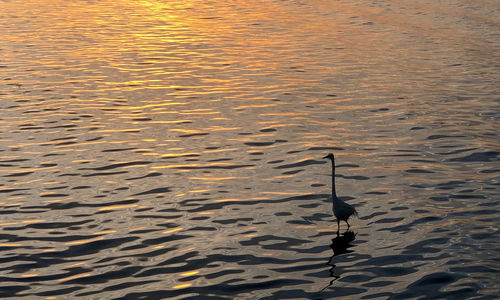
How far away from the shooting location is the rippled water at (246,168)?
685 inches

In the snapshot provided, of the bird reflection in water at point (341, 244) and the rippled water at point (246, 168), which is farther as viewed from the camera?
the bird reflection in water at point (341, 244)

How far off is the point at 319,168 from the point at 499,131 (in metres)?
Result: 8.86

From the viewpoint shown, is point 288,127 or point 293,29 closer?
point 288,127

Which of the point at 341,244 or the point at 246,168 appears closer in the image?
the point at 341,244

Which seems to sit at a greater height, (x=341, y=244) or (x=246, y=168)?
(x=246, y=168)

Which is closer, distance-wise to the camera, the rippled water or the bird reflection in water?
the rippled water

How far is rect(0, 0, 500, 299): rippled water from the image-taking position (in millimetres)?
17406

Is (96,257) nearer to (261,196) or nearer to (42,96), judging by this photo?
(261,196)

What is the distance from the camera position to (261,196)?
891 inches

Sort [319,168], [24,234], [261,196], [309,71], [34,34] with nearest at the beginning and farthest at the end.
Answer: [24,234], [261,196], [319,168], [309,71], [34,34]

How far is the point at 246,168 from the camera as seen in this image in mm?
25250

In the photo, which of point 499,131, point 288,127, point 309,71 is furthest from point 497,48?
point 288,127

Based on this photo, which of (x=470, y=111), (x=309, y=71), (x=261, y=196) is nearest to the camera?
(x=261, y=196)

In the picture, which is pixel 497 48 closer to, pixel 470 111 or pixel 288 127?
pixel 470 111
